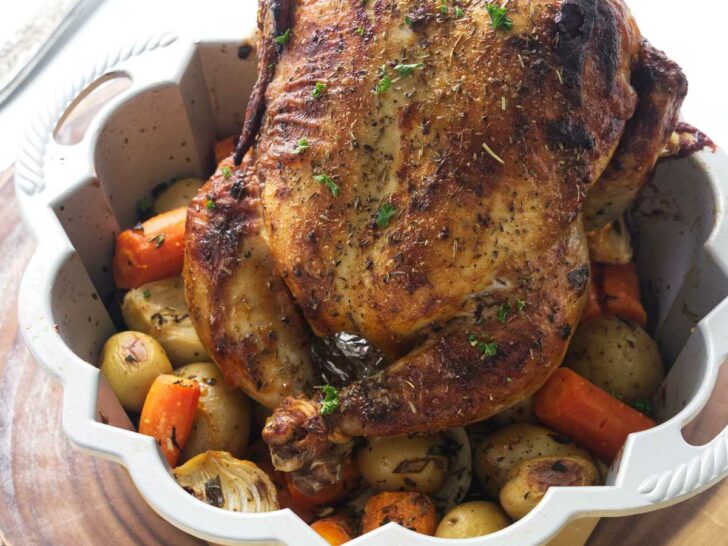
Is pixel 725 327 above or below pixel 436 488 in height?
above

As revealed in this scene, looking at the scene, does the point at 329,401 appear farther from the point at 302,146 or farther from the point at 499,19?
the point at 499,19

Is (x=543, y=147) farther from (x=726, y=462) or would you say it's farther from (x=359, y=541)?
(x=359, y=541)

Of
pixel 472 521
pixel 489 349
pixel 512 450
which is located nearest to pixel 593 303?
pixel 512 450

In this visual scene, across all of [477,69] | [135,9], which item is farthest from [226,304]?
[135,9]

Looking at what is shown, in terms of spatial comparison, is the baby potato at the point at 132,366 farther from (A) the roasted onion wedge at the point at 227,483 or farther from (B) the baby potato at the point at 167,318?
(A) the roasted onion wedge at the point at 227,483

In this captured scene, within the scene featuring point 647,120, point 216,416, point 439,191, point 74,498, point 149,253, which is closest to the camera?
point 439,191

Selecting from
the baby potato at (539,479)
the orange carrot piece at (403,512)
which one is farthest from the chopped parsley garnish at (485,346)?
the orange carrot piece at (403,512)
